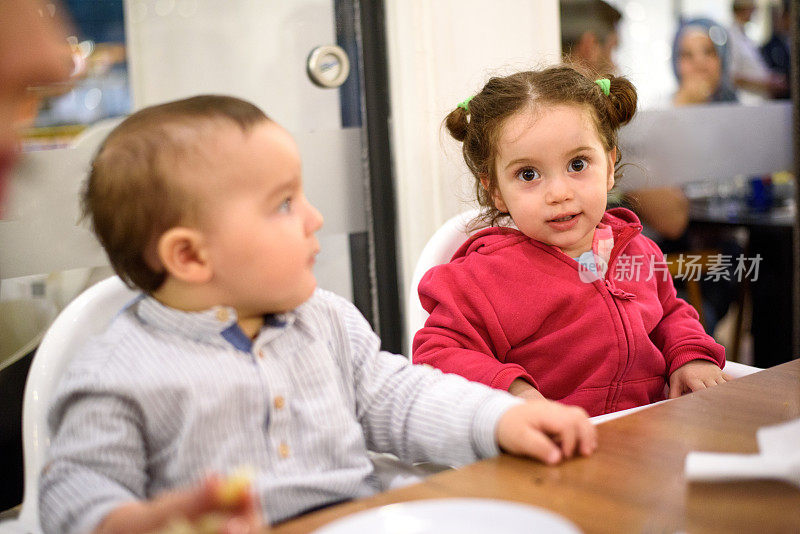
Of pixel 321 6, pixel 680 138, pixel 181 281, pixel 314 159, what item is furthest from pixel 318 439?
pixel 680 138

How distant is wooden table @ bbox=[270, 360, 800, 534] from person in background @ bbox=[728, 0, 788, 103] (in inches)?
108

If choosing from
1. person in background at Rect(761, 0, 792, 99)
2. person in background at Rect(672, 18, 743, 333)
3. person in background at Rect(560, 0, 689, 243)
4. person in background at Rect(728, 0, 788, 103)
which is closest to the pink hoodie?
person in background at Rect(560, 0, 689, 243)

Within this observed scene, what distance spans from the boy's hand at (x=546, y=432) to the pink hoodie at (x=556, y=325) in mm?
462

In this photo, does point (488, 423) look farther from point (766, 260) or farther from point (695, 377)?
point (766, 260)

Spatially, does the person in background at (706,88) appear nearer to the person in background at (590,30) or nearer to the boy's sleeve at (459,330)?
the person in background at (590,30)

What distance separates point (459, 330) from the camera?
129cm

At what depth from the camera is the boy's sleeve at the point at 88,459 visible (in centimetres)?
70

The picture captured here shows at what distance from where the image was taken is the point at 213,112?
2.82ft

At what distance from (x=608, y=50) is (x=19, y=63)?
8.50 ft

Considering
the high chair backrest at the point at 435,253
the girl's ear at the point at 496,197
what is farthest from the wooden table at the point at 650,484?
the girl's ear at the point at 496,197

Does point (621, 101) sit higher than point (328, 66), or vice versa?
point (328, 66)

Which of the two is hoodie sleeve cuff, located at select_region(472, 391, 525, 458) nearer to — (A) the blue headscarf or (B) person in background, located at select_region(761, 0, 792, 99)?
(A) the blue headscarf

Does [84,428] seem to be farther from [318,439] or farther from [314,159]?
[314,159]

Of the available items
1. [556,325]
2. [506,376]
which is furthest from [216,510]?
[556,325]
